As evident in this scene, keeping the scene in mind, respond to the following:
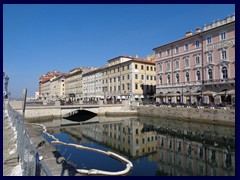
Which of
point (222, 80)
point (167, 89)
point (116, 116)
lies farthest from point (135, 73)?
point (222, 80)

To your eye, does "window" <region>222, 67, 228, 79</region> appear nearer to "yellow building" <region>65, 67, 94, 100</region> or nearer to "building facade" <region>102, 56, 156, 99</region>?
"building facade" <region>102, 56, 156, 99</region>

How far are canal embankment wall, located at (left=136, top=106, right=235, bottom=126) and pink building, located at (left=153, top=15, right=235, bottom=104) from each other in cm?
360

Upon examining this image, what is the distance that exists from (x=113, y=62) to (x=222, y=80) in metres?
33.3

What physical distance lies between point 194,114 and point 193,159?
14974mm

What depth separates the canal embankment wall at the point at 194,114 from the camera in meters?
22.5

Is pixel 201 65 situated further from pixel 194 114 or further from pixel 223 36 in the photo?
pixel 194 114

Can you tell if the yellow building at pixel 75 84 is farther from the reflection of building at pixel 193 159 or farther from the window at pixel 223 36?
the reflection of building at pixel 193 159

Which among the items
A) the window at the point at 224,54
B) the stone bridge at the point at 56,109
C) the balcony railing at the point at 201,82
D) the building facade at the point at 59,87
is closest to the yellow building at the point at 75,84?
the building facade at the point at 59,87

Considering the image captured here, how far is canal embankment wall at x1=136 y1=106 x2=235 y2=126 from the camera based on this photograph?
2250 centimetres

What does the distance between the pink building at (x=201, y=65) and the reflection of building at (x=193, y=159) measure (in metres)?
13.5

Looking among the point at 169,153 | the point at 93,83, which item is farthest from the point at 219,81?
the point at 93,83

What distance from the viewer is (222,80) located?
102 ft

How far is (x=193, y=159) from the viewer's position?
12828 mm

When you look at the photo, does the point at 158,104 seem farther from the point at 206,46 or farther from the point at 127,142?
the point at 127,142
